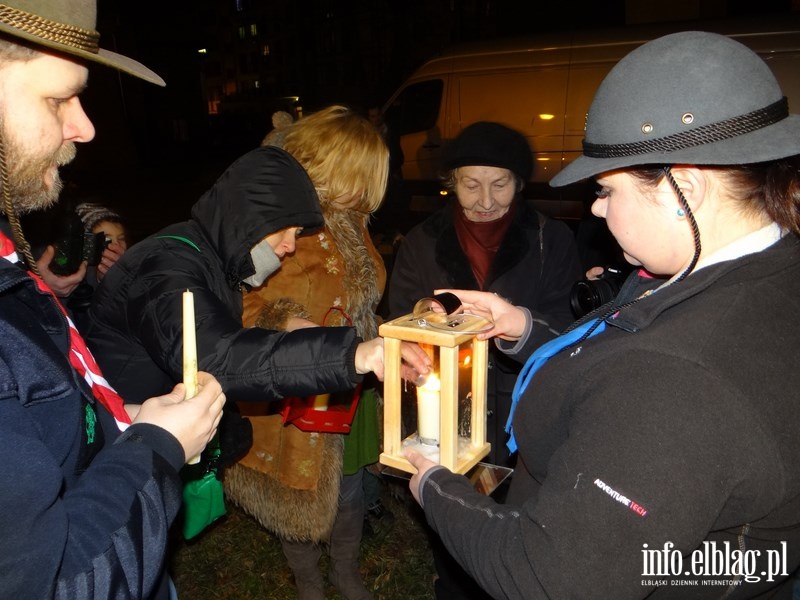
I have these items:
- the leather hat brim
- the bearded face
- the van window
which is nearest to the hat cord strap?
the leather hat brim

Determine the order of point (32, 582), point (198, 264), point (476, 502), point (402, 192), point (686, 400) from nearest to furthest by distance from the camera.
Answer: point (32, 582) < point (686, 400) < point (476, 502) < point (198, 264) < point (402, 192)

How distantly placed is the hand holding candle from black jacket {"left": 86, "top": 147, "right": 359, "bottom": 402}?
49 cm

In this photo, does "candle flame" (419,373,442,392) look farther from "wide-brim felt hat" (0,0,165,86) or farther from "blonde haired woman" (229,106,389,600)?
"wide-brim felt hat" (0,0,165,86)

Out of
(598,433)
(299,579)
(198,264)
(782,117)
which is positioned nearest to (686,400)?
(598,433)

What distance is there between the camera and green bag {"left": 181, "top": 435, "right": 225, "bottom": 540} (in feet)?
7.77

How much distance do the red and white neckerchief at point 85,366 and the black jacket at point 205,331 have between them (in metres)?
0.38

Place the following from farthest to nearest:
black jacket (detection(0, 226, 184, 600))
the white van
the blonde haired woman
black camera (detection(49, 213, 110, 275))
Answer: the white van → black camera (detection(49, 213, 110, 275)) → the blonde haired woman → black jacket (detection(0, 226, 184, 600))

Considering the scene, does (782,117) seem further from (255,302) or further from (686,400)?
(255,302)

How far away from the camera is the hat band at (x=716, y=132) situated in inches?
48.4

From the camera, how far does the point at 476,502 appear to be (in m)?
1.46

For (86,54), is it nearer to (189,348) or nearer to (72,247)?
(189,348)

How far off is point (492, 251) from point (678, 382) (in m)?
1.99

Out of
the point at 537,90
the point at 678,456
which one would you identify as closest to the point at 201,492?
the point at 678,456

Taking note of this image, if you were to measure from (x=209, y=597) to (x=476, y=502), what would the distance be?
2738mm
